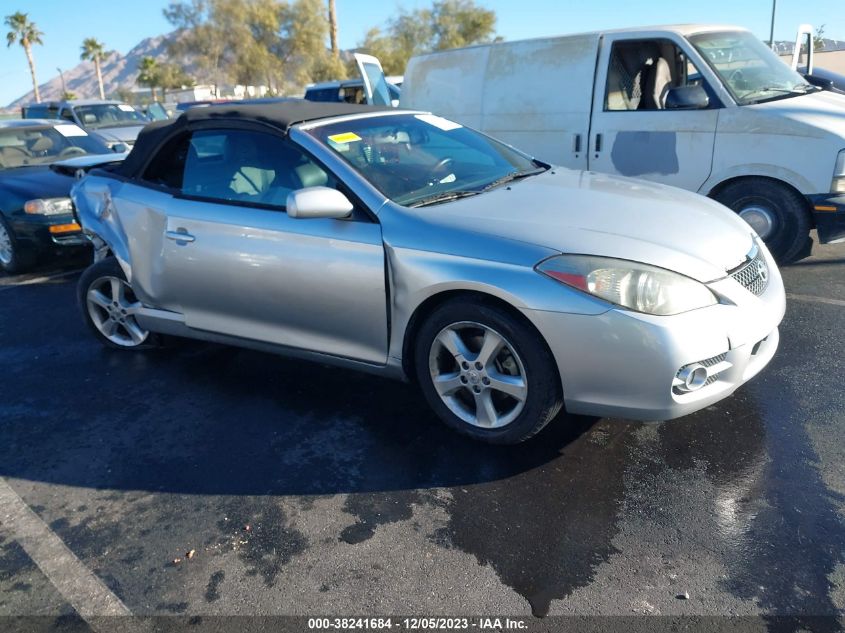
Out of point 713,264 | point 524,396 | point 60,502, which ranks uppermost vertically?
point 713,264

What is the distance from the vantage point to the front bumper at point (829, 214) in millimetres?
5309

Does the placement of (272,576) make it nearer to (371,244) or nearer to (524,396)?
(524,396)

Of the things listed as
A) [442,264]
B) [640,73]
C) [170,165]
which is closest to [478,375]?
[442,264]

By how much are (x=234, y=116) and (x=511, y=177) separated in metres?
1.57

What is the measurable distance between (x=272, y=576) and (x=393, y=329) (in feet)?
4.11

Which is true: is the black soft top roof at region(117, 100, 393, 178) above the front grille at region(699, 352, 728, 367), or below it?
above

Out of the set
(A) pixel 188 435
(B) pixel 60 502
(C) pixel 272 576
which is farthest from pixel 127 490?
(C) pixel 272 576

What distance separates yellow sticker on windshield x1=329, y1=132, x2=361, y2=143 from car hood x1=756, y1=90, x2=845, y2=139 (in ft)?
11.6

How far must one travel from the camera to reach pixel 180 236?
13.0ft

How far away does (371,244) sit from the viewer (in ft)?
10.8

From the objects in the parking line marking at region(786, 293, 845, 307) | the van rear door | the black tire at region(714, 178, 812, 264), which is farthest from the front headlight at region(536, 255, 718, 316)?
the van rear door

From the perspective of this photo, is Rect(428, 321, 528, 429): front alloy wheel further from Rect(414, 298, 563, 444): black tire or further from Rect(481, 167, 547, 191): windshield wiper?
Rect(481, 167, 547, 191): windshield wiper

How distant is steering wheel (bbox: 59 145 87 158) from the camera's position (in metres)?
8.32

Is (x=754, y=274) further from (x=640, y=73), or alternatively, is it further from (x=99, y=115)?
(x=99, y=115)
